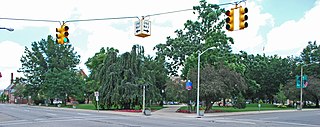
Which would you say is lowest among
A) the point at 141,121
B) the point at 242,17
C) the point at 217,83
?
the point at 141,121

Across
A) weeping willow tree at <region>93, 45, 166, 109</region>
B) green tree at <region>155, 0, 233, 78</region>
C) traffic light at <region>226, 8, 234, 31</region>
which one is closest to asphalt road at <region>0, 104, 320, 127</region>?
traffic light at <region>226, 8, 234, 31</region>

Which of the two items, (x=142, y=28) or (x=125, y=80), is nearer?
(x=142, y=28)

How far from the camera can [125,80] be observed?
4394cm

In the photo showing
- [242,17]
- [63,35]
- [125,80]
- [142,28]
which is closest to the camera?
[242,17]

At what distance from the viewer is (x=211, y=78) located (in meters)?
38.5

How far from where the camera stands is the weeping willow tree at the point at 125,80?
43.2m

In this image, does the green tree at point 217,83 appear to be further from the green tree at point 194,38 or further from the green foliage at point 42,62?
the green foliage at point 42,62

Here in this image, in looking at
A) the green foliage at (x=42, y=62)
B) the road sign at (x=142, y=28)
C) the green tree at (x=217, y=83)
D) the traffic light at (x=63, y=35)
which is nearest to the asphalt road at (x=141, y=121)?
the traffic light at (x=63, y=35)

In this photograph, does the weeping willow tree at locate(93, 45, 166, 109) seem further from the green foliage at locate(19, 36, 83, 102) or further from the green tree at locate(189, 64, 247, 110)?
the green foliage at locate(19, 36, 83, 102)

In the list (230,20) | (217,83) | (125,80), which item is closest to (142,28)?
(230,20)

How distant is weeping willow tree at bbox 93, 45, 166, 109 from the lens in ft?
142

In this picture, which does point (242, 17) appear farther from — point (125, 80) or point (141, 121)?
point (125, 80)

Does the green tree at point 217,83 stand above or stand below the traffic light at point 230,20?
below

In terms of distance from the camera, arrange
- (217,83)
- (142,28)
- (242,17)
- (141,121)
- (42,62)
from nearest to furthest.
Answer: (242,17) < (142,28) < (141,121) < (217,83) < (42,62)
